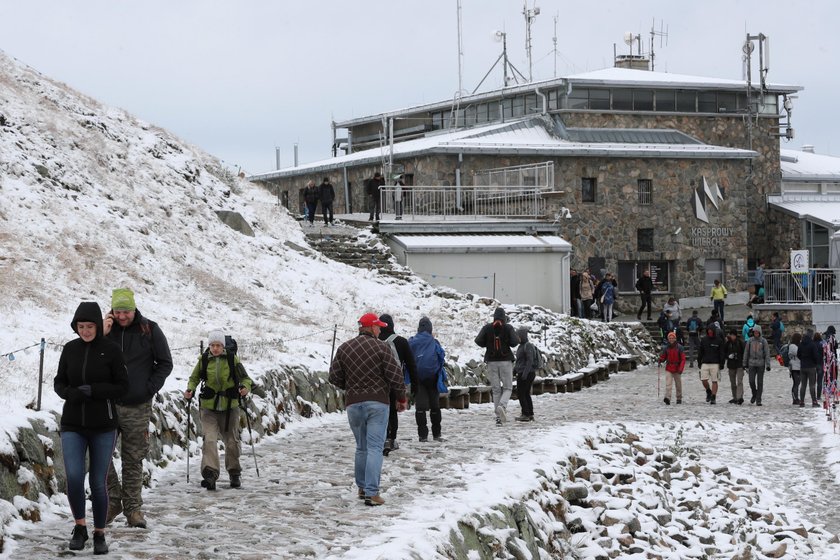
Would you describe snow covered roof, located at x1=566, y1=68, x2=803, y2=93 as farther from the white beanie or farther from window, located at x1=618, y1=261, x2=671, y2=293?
the white beanie

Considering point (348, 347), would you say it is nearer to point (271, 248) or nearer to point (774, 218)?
point (271, 248)

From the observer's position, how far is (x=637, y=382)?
3297 cm

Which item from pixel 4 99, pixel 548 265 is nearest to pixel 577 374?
pixel 548 265

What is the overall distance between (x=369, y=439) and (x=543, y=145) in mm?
33116

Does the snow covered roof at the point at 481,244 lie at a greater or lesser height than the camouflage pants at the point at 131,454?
greater

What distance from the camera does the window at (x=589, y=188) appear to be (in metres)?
45.1

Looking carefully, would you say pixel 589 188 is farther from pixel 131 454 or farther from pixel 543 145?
pixel 131 454

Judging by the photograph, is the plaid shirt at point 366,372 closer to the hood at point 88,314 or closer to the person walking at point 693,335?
the hood at point 88,314

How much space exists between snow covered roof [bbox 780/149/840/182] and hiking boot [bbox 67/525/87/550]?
46045 millimetres

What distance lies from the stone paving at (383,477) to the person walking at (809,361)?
57cm

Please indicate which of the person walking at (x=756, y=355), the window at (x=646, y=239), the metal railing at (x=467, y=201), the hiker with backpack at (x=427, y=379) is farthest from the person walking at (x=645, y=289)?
the hiker with backpack at (x=427, y=379)

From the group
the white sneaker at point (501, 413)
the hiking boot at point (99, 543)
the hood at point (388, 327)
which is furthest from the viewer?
the white sneaker at point (501, 413)

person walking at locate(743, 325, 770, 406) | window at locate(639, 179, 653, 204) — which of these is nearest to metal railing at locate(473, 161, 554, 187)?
window at locate(639, 179, 653, 204)

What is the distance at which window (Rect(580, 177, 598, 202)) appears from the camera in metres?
45.1
